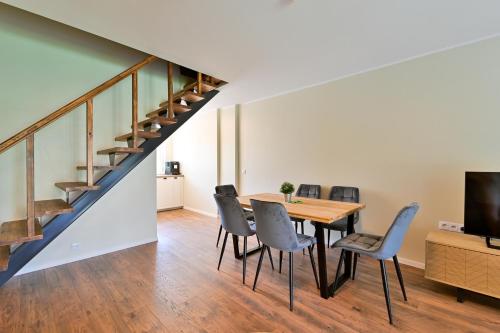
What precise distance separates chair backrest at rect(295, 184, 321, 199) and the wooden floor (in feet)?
3.26

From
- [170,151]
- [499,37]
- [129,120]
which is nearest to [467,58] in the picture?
[499,37]

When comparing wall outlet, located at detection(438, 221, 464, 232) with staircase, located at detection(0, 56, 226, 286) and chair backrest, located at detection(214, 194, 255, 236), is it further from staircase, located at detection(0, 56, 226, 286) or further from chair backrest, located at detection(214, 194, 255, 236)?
staircase, located at detection(0, 56, 226, 286)

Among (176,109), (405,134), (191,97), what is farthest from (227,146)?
(405,134)

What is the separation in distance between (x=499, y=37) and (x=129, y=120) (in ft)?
14.6

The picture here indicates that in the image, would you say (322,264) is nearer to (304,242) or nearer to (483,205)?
(304,242)

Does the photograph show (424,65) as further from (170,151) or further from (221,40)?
(170,151)

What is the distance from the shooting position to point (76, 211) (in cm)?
256

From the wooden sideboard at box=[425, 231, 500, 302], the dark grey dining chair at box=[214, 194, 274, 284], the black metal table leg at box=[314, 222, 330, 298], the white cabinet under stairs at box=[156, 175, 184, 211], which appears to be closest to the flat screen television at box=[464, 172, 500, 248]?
the wooden sideboard at box=[425, 231, 500, 302]

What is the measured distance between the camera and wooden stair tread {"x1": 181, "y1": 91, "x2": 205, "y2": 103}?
333 cm

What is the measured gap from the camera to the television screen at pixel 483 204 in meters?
2.13

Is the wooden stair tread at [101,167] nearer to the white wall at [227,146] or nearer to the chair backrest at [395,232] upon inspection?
the white wall at [227,146]

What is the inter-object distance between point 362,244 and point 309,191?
1.53 m

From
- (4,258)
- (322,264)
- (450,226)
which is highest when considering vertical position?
(450,226)

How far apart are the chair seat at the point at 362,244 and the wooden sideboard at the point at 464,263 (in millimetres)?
528
